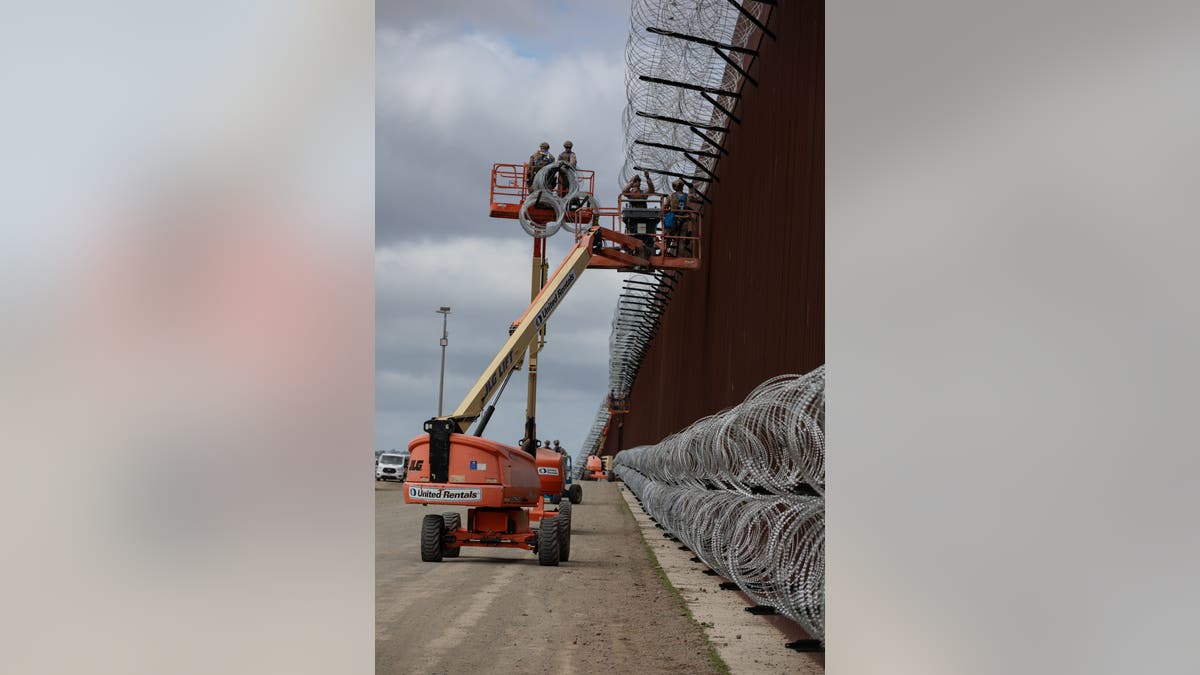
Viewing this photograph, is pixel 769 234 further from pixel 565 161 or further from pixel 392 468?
pixel 392 468

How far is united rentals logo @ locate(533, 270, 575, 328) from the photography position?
16.3 meters

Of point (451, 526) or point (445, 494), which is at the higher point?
point (445, 494)

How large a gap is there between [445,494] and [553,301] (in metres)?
5.38

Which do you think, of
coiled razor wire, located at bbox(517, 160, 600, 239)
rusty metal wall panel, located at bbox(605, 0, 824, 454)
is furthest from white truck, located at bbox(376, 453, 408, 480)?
coiled razor wire, located at bbox(517, 160, 600, 239)

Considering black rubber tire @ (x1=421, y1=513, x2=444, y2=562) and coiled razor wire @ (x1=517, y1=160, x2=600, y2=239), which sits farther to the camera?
coiled razor wire @ (x1=517, y1=160, x2=600, y2=239)

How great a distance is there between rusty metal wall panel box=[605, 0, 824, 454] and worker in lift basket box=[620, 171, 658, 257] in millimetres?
1276

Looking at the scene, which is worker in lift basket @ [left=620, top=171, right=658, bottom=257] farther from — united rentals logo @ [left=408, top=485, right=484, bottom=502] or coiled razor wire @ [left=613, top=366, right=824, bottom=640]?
united rentals logo @ [left=408, top=485, right=484, bottom=502]

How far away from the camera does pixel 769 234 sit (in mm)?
12023

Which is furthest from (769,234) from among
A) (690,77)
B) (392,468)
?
(392,468)
